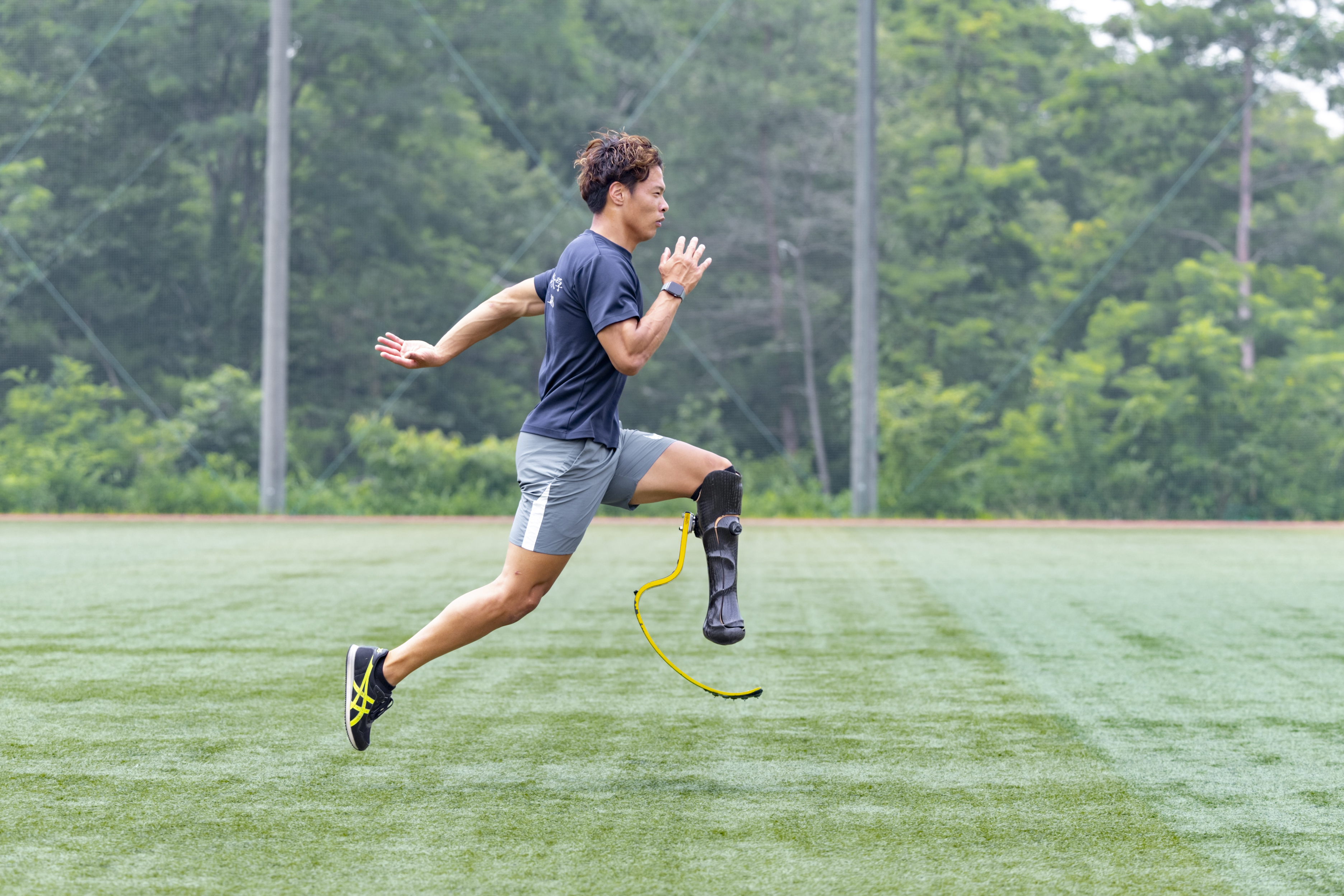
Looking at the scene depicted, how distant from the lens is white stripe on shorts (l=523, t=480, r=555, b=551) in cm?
452

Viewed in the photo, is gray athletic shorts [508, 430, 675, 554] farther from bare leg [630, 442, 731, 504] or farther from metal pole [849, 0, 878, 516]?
metal pole [849, 0, 878, 516]

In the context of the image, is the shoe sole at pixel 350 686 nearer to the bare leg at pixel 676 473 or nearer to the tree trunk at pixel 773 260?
the bare leg at pixel 676 473

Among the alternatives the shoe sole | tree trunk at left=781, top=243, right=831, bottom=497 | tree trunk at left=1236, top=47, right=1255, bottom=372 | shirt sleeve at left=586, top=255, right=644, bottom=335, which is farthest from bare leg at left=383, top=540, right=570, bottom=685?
tree trunk at left=1236, top=47, right=1255, bottom=372

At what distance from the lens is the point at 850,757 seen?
478 centimetres

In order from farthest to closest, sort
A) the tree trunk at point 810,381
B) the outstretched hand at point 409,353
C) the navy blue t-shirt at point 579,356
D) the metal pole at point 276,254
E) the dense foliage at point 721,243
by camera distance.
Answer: the tree trunk at point 810,381, the dense foliage at point 721,243, the metal pole at point 276,254, the outstretched hand at point 409,353, the navy blue t-shirt at point 579,356

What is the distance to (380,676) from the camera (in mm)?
4586

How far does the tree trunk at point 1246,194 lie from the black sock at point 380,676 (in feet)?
66.7

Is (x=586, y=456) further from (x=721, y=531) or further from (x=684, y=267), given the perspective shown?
(x=684, y=267)

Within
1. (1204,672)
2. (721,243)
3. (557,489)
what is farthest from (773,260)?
(557,489)

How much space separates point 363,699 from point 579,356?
1.24 meters

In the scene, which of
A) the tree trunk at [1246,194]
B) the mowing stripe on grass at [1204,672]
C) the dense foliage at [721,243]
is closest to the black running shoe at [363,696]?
the mowing stripe on grass at [1204,672]

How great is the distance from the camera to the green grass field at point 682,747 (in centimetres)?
352

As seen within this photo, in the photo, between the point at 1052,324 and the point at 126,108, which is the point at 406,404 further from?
the point at 1052,324

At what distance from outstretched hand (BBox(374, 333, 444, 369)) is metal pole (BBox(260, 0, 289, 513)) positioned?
588 inches
